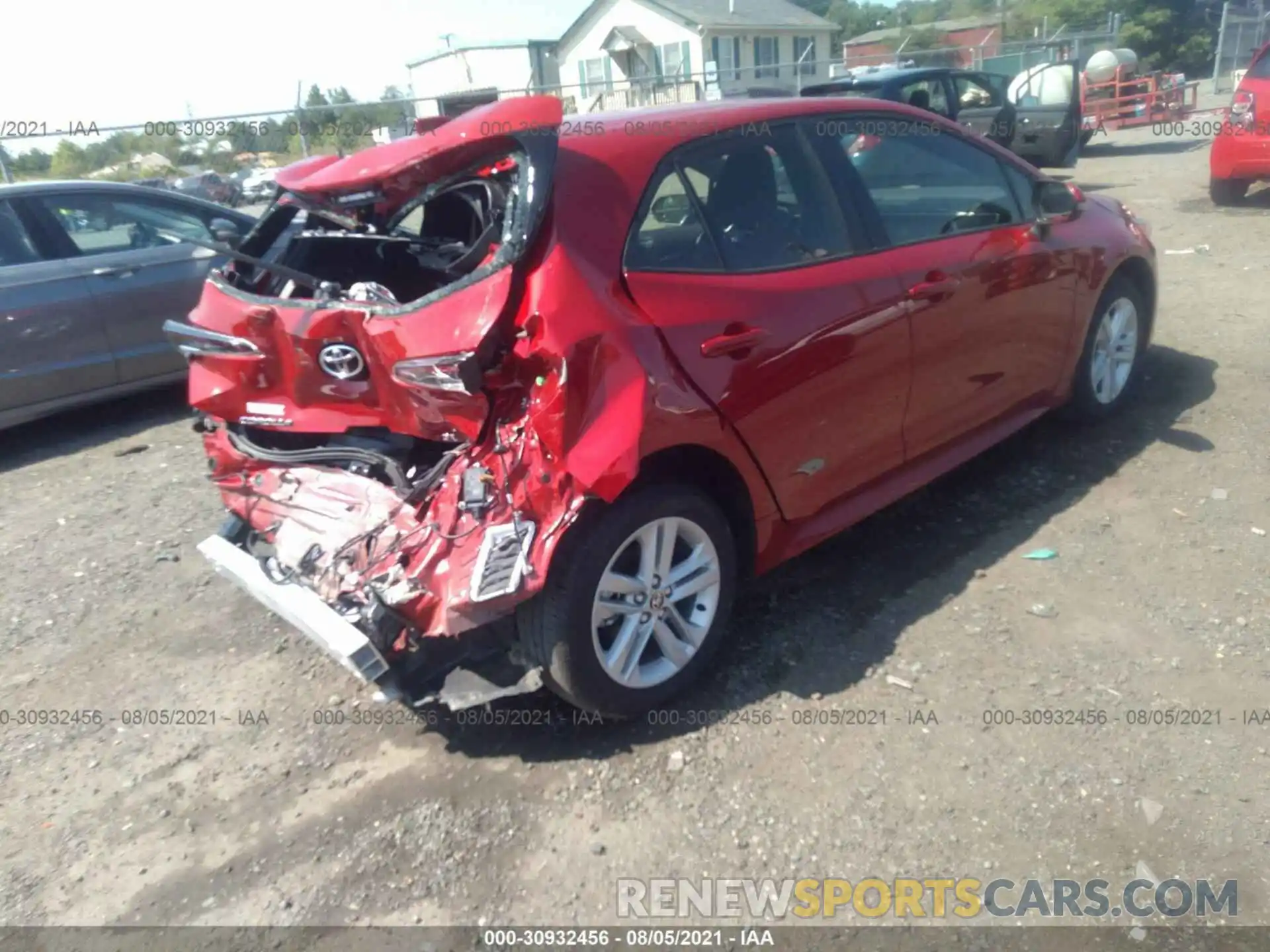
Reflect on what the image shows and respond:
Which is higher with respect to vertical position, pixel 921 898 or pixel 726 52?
pixel 726 52

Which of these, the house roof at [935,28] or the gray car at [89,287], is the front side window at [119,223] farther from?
the house roof at [935,28]

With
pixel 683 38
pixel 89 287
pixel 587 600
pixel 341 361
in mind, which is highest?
pixel 683 38

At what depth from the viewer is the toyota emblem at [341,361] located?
3053 mm

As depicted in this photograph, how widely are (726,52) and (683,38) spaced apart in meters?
1.77

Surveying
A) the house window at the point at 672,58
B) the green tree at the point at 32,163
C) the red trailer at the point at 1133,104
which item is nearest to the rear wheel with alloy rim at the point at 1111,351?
the green tree at the point at 32,163

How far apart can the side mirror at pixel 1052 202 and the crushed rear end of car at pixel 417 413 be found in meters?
2.58

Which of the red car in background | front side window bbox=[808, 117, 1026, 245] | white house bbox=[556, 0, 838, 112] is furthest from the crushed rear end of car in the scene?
white house bbox=[556, 0, 838, 112]

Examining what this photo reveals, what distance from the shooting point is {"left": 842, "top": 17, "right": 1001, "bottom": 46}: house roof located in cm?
5950

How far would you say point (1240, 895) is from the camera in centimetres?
246

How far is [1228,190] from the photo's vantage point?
10.8 m

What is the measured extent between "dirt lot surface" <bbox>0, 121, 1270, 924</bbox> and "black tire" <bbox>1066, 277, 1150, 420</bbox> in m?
0.30

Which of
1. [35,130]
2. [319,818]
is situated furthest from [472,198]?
[35,130]

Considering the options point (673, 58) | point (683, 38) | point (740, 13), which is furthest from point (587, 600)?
point (740, 13)

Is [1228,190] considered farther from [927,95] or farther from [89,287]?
[89,287]
